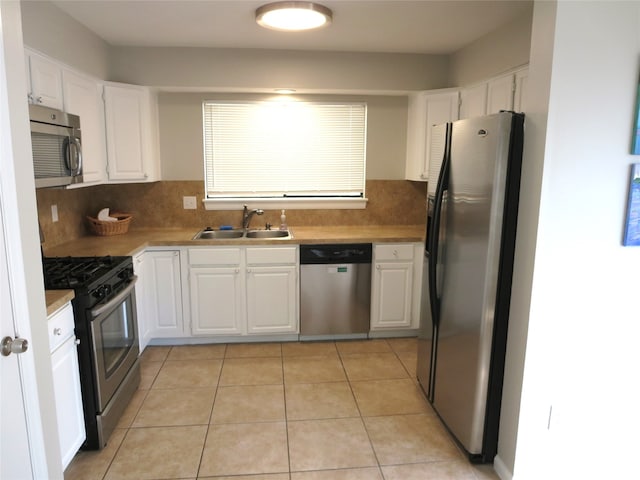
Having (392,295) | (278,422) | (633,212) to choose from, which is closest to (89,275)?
Result: (278,422)

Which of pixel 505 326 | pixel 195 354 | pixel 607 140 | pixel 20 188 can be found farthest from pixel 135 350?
pixel 607 140

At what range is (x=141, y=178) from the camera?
366cm

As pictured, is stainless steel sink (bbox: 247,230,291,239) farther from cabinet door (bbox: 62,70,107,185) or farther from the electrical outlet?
cabinet door (bbox: 62,70,107,185)

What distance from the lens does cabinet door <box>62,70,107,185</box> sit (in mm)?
2869

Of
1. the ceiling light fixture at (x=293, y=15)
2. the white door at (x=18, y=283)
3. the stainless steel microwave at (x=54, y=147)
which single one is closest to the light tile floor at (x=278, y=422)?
the white door at (x=18, y=283)

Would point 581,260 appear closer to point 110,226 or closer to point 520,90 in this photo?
point 520,90

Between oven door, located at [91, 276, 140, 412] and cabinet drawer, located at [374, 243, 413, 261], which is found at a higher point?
cabinet drawer, located at [374, 243, 413, 261]

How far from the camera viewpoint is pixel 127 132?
3523mm

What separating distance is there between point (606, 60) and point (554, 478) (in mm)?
1954

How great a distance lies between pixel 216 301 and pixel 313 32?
2218 mm

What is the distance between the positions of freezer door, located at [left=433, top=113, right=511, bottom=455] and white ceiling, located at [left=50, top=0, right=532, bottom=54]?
3.07ft

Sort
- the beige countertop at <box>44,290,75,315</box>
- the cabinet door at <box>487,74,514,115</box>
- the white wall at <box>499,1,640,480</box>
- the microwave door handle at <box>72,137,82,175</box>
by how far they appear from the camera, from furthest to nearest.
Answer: the cabinet door at <box>487,74,514,115</box> < the microwave door handle at <box>72,137,82,175</box> < the beige countertop at <box>44,290,75,315</box> < the white wall at <box>499,1,640,480</box>

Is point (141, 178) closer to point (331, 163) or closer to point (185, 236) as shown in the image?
point (185, 236)

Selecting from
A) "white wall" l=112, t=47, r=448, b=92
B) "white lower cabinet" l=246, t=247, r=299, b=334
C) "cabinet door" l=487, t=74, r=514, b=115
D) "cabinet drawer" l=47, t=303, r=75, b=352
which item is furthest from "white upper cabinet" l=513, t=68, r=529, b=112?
"cabinet drawer" l=47, t=303, r=75, b=352
